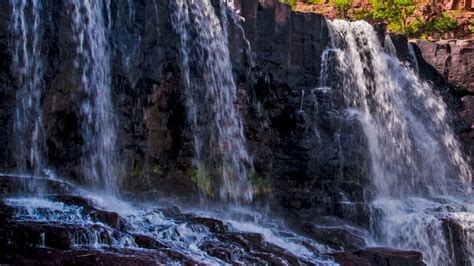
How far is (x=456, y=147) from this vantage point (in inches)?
848

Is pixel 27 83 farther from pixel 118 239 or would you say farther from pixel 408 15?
pixel 408 15

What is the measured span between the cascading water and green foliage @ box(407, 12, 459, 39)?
5.60 m

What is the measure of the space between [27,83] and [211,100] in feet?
16.3

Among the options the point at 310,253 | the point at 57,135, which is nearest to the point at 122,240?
the point at 310,253

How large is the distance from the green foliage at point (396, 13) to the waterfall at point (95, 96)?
16.4 m

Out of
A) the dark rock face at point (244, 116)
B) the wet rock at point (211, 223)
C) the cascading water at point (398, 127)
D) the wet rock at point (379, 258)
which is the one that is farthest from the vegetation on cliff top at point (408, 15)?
the wet rock at point (211, 223)

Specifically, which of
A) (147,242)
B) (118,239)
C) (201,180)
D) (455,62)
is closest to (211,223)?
(147,242)

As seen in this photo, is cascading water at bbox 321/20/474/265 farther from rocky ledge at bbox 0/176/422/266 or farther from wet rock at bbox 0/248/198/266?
wet rock at bbox 0/248/198/266

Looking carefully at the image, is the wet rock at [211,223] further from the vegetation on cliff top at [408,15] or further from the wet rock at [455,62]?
the vegetation on cliff top at [408,15]

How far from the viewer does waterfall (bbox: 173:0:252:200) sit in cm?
1627

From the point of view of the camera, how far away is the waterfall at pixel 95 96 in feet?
46.9

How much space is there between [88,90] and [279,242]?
18.4 ft

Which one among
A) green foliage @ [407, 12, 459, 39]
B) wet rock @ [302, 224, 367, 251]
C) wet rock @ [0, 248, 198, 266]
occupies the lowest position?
wet rock @ [302, 224, 367, 251]

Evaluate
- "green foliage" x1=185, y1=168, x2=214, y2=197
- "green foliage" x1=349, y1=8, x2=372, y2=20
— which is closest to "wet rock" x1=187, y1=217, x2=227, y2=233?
"green foliage" x1=185, y1=168, x2=214, y2=197
